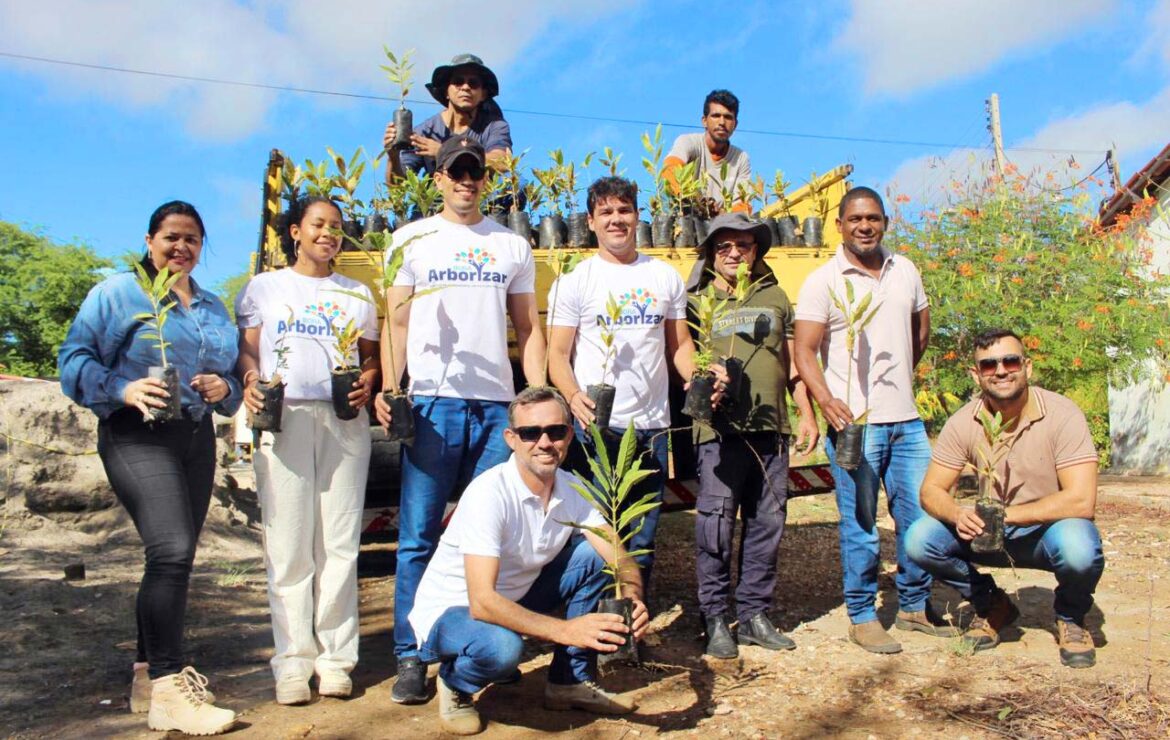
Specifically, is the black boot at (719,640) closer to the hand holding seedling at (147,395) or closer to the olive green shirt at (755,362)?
the olive green shirt at (755,362)

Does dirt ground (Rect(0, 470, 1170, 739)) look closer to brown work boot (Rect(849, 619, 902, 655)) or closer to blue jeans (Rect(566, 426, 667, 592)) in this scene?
brown work boot (Rect(849, 619, 902, 655))

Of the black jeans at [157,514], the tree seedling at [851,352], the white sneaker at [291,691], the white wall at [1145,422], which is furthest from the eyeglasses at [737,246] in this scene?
the white wall at [1145,422]

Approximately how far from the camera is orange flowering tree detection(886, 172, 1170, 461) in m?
9.31

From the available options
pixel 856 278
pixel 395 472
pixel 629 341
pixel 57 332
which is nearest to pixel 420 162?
pixel 395 472

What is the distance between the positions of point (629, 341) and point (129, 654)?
8.66ft

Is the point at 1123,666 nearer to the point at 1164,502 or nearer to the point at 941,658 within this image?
the point at 941,658

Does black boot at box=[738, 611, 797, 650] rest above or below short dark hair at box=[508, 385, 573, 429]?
below

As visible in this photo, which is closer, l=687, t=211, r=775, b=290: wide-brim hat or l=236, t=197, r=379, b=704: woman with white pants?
l=236, t=197, r=379, b=704: woman with white pants

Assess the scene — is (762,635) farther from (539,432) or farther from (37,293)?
(37,293)

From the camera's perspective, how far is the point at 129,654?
4.17 meters

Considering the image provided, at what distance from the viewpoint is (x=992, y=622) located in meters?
4.23

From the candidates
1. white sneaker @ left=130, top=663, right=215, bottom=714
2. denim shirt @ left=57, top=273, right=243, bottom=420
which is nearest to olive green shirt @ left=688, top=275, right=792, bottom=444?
denim shirt @ left=57, top=273, right=243, bottom=420

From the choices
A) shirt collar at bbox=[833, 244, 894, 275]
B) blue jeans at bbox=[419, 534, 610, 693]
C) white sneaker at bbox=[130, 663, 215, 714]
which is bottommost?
white sneaker at bbox=[130, 663, 215, 714]

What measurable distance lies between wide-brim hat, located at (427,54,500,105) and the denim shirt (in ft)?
7.56
